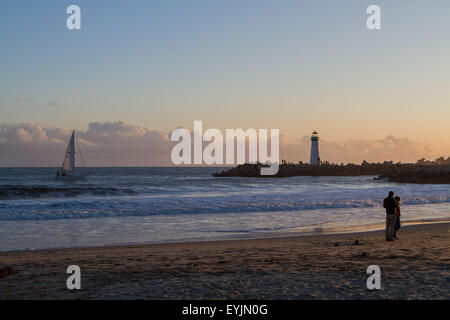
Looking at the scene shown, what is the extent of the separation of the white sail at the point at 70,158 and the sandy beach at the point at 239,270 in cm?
4781

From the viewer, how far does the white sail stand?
2163 inches

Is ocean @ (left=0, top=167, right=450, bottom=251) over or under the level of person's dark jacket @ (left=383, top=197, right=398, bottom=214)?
under

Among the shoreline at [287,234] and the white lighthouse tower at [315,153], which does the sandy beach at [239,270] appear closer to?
the shoreline at [287,234]

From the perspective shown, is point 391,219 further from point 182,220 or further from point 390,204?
point 182,220

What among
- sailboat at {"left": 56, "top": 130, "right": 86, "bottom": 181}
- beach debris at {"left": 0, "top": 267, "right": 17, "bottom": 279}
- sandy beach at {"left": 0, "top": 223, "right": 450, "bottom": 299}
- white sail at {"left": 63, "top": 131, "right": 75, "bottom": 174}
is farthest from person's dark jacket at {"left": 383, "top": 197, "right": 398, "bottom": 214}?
sailboat at {"left": 56, "top": 130, "right": 86, "bottom": 181}

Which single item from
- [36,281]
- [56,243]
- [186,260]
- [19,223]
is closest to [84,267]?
[36,281]

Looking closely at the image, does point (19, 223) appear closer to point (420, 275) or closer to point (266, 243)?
Answer: point (266, 243)

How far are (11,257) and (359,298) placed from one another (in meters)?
7.28

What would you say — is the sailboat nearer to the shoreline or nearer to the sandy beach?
the shoreline

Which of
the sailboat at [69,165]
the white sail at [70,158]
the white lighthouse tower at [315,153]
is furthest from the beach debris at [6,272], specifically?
the white lighthouse tower at [315,153]

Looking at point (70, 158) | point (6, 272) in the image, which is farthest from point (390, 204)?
point (70, 158)

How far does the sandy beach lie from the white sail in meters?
47.8

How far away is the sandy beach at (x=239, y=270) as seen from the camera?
220 inches
